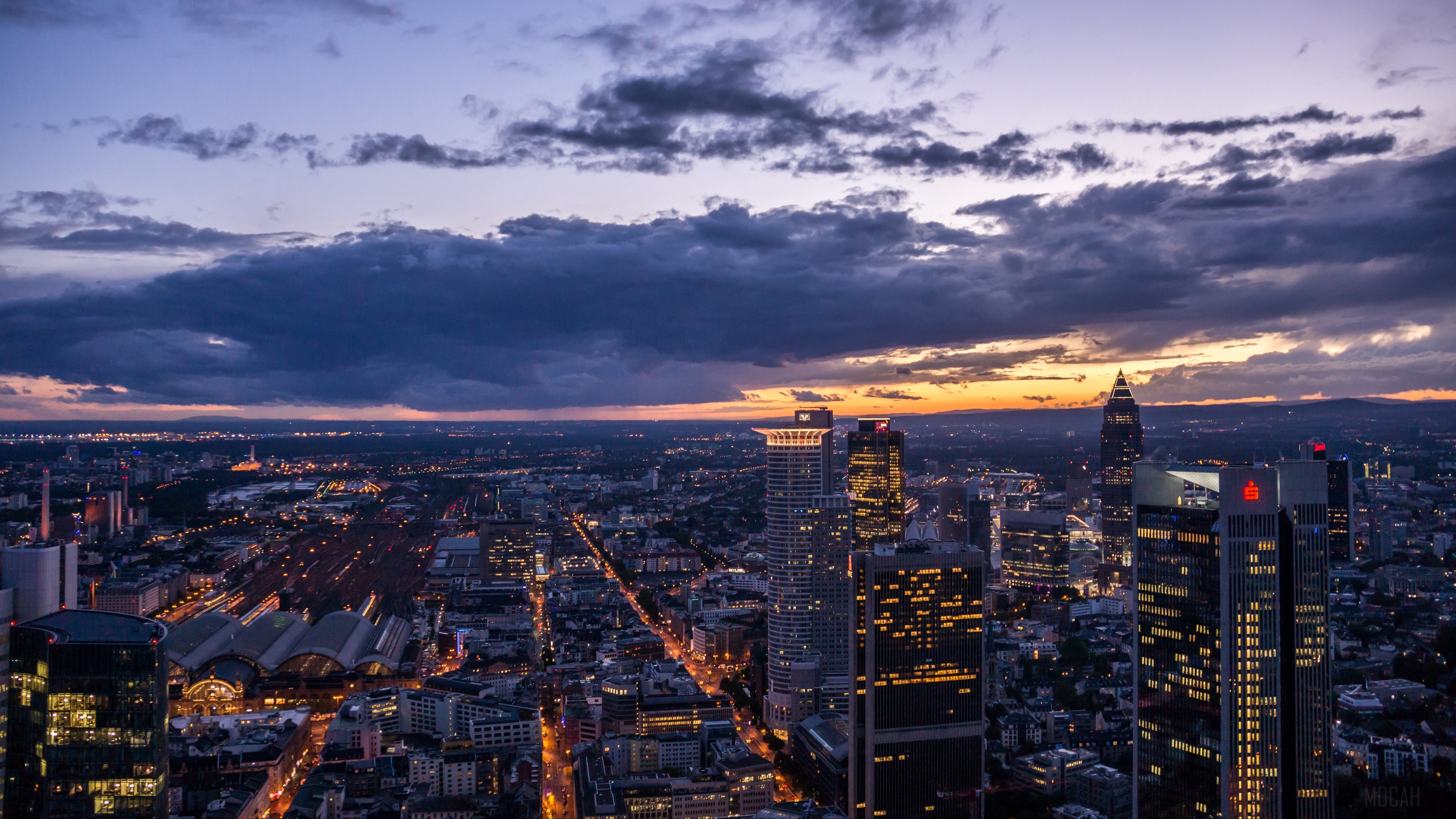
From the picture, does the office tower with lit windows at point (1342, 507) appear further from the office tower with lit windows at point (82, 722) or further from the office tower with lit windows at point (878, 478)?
the office tower with lit windows at point (82, 722)

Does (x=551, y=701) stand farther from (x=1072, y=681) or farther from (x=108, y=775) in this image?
(x=108, y=775)

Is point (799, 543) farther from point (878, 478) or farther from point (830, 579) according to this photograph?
point (878, 478)

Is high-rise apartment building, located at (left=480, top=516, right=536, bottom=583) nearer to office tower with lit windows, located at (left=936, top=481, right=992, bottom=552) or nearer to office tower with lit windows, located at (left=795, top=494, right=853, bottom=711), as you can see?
office tower with lit windows, located at (left=936, top=481, right=992, bottom=552)

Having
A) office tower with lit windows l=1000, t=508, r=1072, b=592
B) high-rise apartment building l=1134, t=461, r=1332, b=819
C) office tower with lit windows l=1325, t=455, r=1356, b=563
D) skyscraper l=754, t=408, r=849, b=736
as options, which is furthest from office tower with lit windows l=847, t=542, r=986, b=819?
office tower with lit windows l=1000, t=508, r=1072, b=592

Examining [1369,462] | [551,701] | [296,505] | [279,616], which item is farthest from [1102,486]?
[296,505]

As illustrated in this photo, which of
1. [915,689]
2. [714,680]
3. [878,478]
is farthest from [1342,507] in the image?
[915,689]

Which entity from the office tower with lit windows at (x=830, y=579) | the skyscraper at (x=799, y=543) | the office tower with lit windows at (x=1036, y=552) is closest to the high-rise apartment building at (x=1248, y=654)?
the skyscraper at (x=799, y=543)
